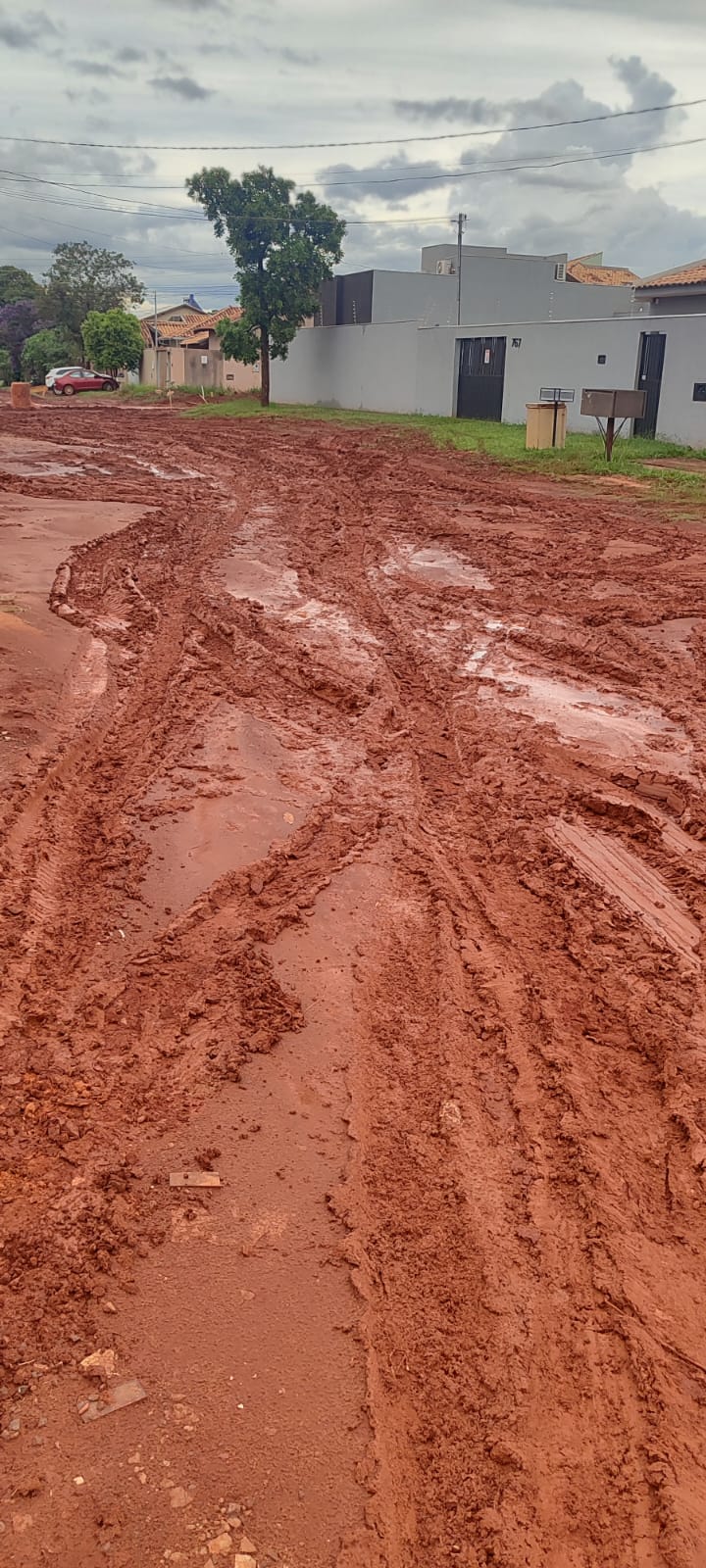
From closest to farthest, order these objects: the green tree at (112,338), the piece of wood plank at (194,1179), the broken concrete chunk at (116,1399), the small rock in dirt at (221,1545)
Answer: the small rock in dirt at (221,1545)
the broken concrete chunk at (116,1399)
the piece of wood plank at (194,1179)
the green tree at (112,338)

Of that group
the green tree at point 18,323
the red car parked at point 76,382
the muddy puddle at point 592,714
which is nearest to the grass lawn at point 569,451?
the muddy puddle at point 592,714

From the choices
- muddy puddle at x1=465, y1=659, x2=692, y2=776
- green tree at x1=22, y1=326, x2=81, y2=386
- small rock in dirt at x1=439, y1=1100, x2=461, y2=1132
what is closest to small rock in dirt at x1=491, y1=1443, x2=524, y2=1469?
small rock in dirt at x1=439, y1=1100, x2=461, y2=1132

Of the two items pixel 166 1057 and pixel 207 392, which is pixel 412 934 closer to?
pixel 166 1057

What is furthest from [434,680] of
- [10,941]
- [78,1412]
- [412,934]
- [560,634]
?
[78,1412]

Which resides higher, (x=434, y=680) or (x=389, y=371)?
(x=389, y=371)

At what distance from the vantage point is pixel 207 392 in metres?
52.3

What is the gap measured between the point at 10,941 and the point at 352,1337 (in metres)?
2.71

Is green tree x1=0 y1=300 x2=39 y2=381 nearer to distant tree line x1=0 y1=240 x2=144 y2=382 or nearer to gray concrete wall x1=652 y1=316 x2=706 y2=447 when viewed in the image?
distant tree line x1=0 y1=240 x2=144 y2=382

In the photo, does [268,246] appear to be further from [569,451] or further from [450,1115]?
[450,1115]

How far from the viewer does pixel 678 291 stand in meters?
34.8

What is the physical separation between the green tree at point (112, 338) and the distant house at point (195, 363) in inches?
111

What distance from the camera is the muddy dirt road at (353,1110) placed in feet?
9.07

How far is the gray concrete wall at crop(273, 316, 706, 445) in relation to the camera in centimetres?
2608

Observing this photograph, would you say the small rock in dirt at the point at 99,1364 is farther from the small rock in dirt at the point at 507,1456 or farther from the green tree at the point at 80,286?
the green tree at the point at 80,286
